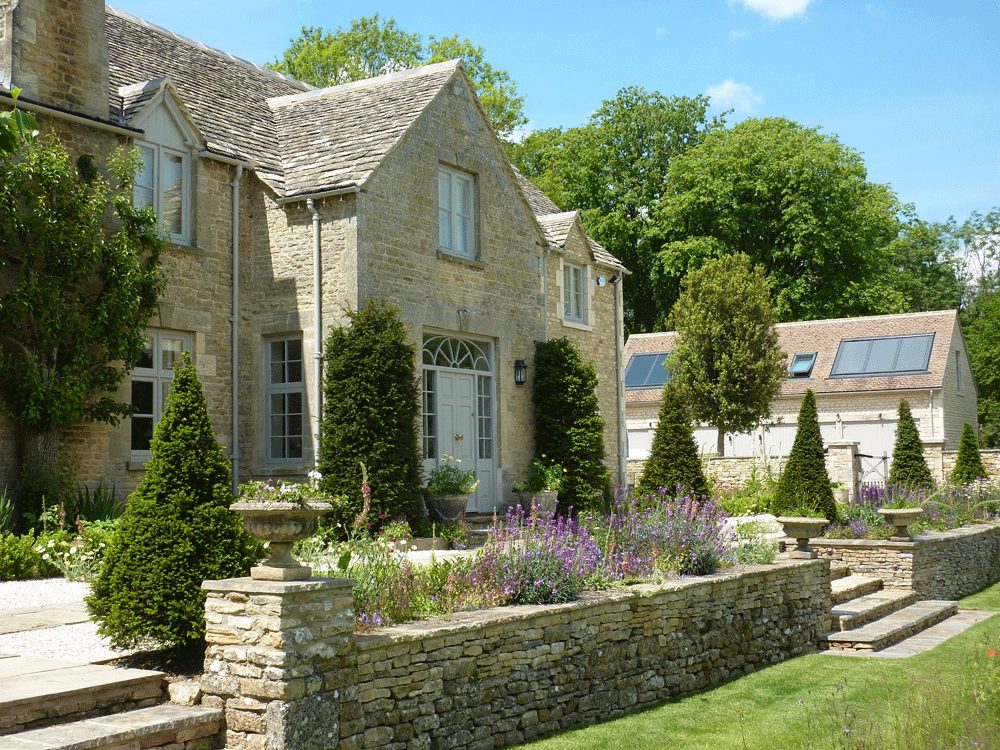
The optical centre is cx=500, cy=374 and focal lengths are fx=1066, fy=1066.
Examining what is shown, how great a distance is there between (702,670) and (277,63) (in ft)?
103

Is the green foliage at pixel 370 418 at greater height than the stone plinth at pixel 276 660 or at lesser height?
greater

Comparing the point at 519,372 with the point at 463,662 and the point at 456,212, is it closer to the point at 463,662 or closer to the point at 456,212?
the point at 456,212

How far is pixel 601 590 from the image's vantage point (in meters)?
9.41

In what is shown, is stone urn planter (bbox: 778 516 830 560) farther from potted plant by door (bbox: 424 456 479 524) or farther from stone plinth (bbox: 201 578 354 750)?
stone plinth (bbox: 201 578 354 750)

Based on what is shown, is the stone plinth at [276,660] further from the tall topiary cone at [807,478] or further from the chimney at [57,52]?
the tall topiary cone at [807,478]

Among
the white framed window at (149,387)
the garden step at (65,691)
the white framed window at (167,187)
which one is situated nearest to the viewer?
the garden step at (65,691)

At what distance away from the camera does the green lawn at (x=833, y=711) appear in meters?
6.43

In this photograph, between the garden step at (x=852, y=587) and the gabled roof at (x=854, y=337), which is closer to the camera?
the garden step at (x=852, y=587)

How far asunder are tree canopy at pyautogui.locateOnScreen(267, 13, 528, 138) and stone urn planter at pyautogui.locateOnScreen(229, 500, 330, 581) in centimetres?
2957

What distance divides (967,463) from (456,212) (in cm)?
1732

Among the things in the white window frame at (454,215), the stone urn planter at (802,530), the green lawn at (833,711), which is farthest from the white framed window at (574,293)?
the green lawn at (833,711)

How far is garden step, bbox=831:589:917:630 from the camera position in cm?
1293

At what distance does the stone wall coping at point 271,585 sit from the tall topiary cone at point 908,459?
21.0 m

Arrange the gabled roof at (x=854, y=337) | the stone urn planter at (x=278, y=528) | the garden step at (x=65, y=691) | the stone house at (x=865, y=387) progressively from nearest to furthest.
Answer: the garden step at (x=65, y=691) → the stone urn planter at (x=278, y=528) → the stone house at (x=865, y=387) → the gabled roof at (x=854, y=337)
